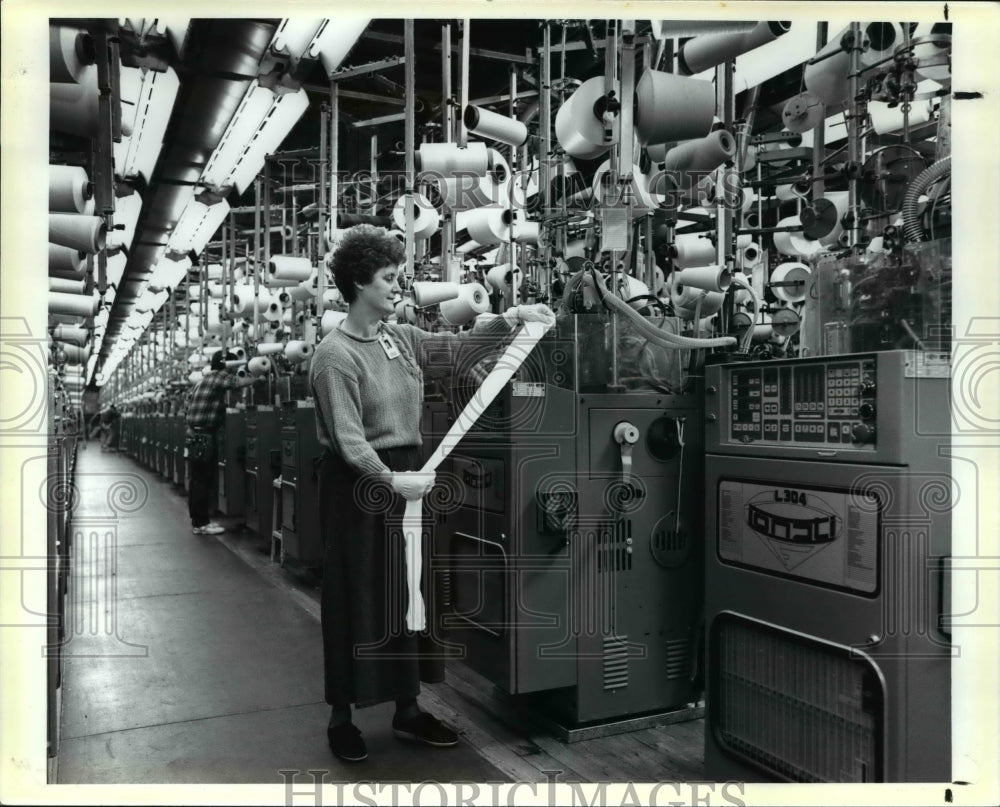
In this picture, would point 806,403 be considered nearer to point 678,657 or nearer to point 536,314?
point 536,314

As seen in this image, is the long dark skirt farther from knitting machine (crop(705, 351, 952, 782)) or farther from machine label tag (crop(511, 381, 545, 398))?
knitting machine (crop(705, 351, 952, 782))

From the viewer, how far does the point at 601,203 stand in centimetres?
288

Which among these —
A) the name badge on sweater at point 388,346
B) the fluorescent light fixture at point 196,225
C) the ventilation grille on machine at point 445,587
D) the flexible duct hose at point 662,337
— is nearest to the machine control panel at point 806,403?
the flexible duct hose at point 662,337

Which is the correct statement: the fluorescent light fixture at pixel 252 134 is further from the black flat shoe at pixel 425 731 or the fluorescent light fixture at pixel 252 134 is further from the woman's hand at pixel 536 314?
the black flat shoe at pixel 425 731

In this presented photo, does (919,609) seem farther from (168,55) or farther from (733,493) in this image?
(168,55)

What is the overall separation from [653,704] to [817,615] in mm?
969

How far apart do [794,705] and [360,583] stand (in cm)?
117

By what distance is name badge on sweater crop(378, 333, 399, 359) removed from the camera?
236 cm

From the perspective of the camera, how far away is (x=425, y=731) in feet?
8.02

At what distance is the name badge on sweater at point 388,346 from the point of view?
236cm

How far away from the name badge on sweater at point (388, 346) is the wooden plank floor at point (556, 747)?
3.88 ft

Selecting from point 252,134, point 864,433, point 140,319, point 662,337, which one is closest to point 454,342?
point 662,337

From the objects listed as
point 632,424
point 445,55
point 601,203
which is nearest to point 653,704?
point 632,424

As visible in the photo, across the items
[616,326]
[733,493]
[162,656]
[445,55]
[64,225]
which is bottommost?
[162,656]
